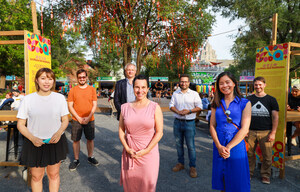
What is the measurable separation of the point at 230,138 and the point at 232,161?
25cm

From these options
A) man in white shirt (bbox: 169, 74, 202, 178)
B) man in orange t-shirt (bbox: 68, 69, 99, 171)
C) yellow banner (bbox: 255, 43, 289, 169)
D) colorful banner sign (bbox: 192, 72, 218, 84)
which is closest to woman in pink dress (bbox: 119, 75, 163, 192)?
man in white shirt (bbox: 169, 74, 202, 178)

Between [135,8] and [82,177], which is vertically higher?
[135,8]

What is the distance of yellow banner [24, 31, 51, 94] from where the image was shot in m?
3.29

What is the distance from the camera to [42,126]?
2340 mm

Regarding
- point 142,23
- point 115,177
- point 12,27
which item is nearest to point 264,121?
point 115,177

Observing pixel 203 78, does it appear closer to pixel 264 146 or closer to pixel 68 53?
pixel 68 53

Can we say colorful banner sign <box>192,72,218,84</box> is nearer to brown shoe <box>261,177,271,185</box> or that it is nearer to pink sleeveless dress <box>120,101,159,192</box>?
brown shoe <box>261,177,271,185</box>

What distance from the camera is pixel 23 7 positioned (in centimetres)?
2192

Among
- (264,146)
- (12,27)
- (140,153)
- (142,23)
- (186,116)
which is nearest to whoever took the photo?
(140,153)

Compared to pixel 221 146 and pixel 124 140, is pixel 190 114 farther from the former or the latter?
pixel 124 140

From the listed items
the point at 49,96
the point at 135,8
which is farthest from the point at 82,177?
the point at 135,8

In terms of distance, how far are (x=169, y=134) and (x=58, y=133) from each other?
4.76 metres

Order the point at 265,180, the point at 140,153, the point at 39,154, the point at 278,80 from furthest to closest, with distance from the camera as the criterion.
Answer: the point at 278,80 < the point at 265,180 < the point at 39,154 < the point at 140,153

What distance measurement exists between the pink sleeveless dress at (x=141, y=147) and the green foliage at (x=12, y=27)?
2225 centimetres
